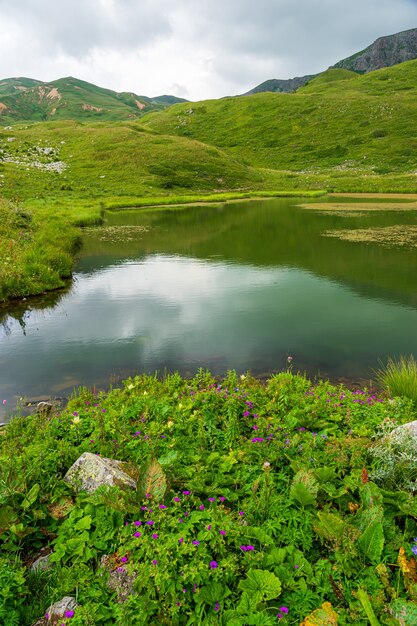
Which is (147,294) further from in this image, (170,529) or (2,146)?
(2,146)

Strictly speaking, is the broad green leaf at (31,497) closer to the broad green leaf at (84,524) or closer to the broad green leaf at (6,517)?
the broad green leaf at (6,517)

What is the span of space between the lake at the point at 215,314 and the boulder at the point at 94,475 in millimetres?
6222

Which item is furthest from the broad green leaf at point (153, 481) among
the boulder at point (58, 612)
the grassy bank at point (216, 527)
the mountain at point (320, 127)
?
the mountain at point (320, 127)

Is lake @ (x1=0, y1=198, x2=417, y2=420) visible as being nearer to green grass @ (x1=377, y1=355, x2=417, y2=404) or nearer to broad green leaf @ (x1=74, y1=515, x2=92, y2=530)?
green grass @ (x1=377, y1=355, x2=417, y2=404)

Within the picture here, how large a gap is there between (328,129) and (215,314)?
141 meters

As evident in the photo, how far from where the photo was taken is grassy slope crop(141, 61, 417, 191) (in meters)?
101

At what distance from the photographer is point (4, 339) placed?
15.4 m

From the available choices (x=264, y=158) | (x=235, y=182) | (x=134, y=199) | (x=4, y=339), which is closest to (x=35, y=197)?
(x=134, y=199)

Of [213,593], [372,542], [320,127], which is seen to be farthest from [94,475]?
[320,127]

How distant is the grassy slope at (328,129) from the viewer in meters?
101

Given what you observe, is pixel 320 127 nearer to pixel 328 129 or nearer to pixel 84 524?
pixel 328 129

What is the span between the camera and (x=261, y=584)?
12.1 ft

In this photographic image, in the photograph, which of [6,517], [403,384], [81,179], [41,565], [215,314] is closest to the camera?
[41,565]

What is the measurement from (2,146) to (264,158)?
258ft
